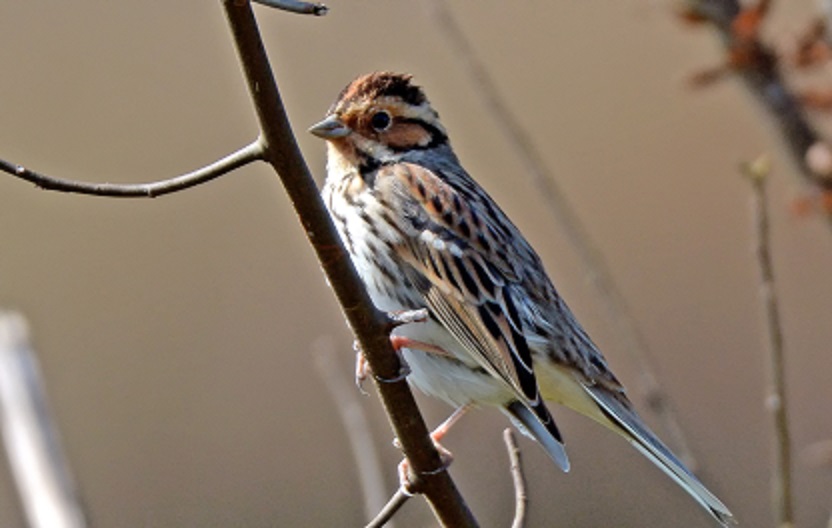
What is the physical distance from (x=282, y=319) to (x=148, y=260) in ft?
2.36

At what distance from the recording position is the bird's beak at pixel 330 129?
375cm

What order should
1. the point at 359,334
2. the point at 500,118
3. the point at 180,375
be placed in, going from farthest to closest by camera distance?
the point at 180,375 < the point at 500,118 < the point at 359,334

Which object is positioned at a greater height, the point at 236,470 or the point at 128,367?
the point at 128,367

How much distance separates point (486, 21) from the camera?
739 cm

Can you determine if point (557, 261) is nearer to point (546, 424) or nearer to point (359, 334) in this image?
point (546, 424)

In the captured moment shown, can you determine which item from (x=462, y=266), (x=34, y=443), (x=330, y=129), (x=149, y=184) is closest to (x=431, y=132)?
(x=330, y=129)

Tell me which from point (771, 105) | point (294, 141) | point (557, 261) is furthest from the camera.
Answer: point (557, 261)

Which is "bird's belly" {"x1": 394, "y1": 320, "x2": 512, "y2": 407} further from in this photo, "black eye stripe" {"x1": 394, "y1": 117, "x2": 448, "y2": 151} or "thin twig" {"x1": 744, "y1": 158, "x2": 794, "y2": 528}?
"thin twig" {"x1": 744, "y1": 158, "x2": 794, "y2": 528}

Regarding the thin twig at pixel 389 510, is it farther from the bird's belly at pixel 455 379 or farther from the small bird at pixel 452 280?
the bird's belly at pixel 455 379

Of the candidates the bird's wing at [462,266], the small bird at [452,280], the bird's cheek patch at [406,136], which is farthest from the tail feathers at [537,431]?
the bird's cheek patch at [406,136]

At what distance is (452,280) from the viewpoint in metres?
3.53

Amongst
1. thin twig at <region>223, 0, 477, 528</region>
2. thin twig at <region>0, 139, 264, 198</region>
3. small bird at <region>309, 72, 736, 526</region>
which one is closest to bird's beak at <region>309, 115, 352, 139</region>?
small bird at <region>309, 72, 736, 526</region>

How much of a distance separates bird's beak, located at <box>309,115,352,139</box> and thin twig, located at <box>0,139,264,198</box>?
4.21 feet

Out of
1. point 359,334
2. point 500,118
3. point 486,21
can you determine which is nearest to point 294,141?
point 359,334
